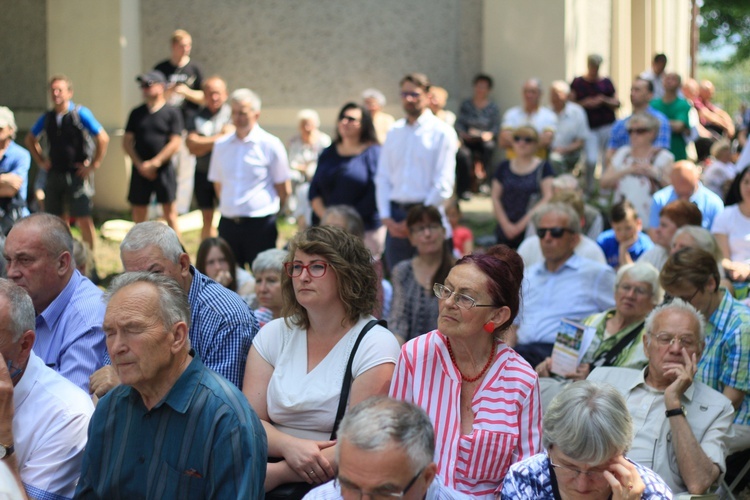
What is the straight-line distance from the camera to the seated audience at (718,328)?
4.96 metres

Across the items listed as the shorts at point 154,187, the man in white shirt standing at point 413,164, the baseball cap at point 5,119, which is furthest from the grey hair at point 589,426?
the shorts at point 154,187

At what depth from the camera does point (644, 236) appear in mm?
7871

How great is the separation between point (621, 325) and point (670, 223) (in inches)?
63.7

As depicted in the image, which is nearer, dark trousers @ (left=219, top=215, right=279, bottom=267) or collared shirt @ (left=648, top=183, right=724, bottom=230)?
collared shirt @ (left=648, top=183, right=724, bottom=230)

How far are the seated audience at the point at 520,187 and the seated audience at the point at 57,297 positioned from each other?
196 inches

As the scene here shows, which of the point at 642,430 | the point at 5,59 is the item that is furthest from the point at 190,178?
the point at 642,430

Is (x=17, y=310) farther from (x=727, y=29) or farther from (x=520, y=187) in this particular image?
(x=727, y=29)

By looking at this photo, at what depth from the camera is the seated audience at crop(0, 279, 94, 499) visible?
351 centimetres

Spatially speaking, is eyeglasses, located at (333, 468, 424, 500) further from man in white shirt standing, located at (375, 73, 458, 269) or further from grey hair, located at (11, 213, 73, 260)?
man in white shirt standing, located at (375, 73, 458, 269)

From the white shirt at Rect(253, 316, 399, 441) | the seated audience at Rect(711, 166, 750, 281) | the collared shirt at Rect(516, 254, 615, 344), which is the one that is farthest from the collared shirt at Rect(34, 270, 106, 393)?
the seated audience at Rect(711, 166, 750, 281)

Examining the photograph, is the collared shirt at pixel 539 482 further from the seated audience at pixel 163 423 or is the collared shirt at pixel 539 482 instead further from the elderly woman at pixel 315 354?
the seated audience at pixel 163 423

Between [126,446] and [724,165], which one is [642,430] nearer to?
[126,446]

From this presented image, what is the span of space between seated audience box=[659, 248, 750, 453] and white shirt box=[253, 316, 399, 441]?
5.87 ft

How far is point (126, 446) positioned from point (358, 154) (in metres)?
5.77
